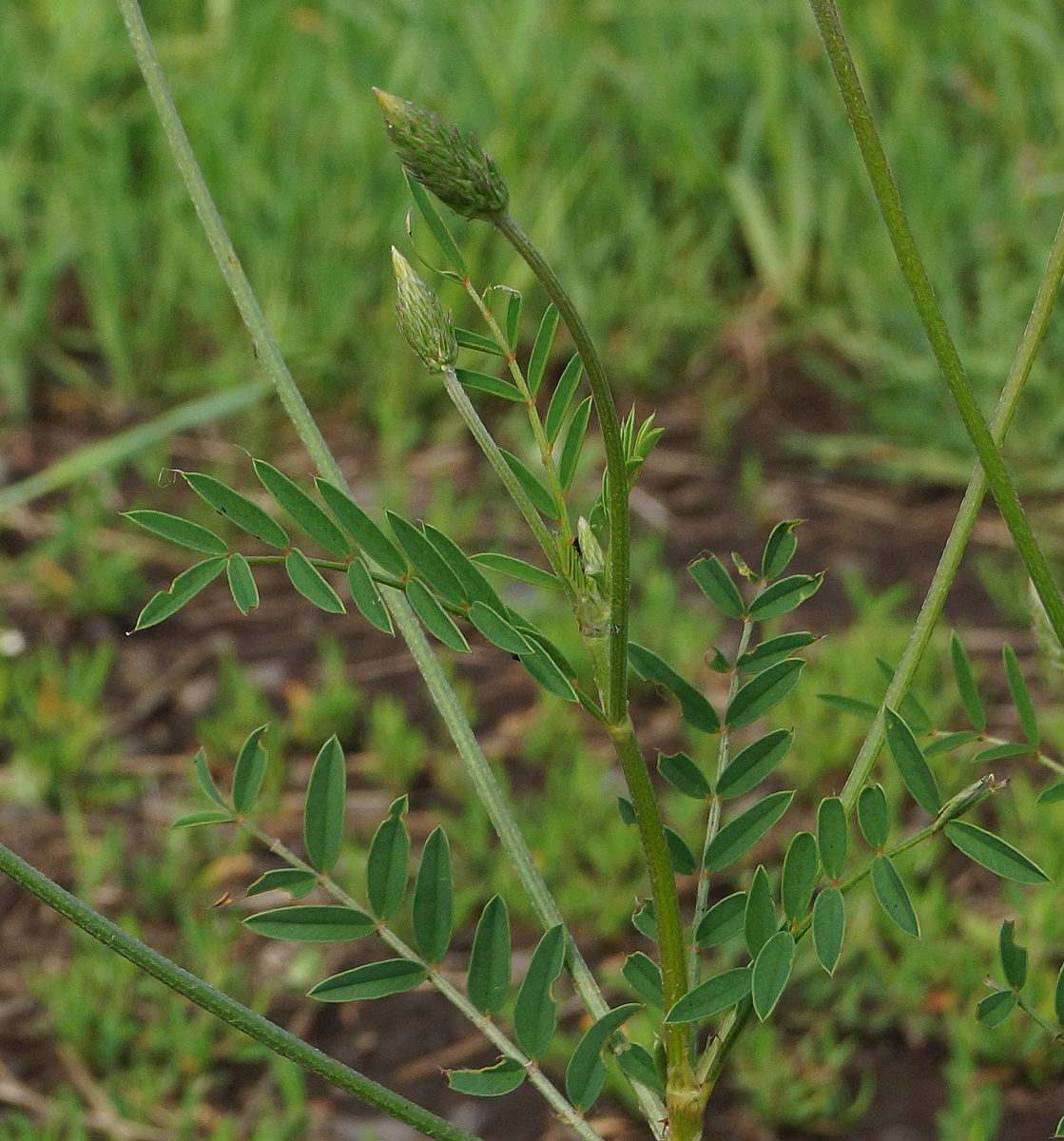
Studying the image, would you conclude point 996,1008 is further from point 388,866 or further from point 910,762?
point 388,866

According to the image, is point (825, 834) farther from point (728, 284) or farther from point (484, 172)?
point (728, 284)

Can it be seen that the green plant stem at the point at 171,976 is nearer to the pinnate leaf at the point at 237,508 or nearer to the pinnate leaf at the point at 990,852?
the pinnate leaf at the point at 237,508

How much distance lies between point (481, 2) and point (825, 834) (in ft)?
9.14

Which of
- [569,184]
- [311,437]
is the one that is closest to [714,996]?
[311,437]

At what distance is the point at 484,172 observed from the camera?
0.57m

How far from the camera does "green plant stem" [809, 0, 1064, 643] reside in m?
0.59

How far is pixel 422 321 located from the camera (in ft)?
2.21

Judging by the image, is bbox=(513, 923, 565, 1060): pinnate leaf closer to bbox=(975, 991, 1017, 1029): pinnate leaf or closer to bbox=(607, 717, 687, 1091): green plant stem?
bbox=(607, 717, 687, 1091): green plant stem

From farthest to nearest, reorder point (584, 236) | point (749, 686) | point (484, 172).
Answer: point (584, 236) < point (749, 686) < point (484, 172)

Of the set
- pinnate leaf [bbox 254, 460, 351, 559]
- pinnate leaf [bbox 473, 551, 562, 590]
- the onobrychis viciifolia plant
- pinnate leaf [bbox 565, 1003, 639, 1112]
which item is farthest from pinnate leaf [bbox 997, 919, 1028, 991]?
pinnate leaf [bbox 254, 460, 351, 559]

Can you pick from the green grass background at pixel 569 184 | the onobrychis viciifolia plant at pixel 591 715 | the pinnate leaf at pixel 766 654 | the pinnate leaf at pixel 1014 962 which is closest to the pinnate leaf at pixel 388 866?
the onobrychis viciifolia plant at pixel 591 715

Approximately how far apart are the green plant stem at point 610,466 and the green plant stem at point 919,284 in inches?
5.2

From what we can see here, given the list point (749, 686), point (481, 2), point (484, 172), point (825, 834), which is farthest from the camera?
point (481, 2)

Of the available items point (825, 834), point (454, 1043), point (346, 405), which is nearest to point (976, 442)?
point (825, 834)
